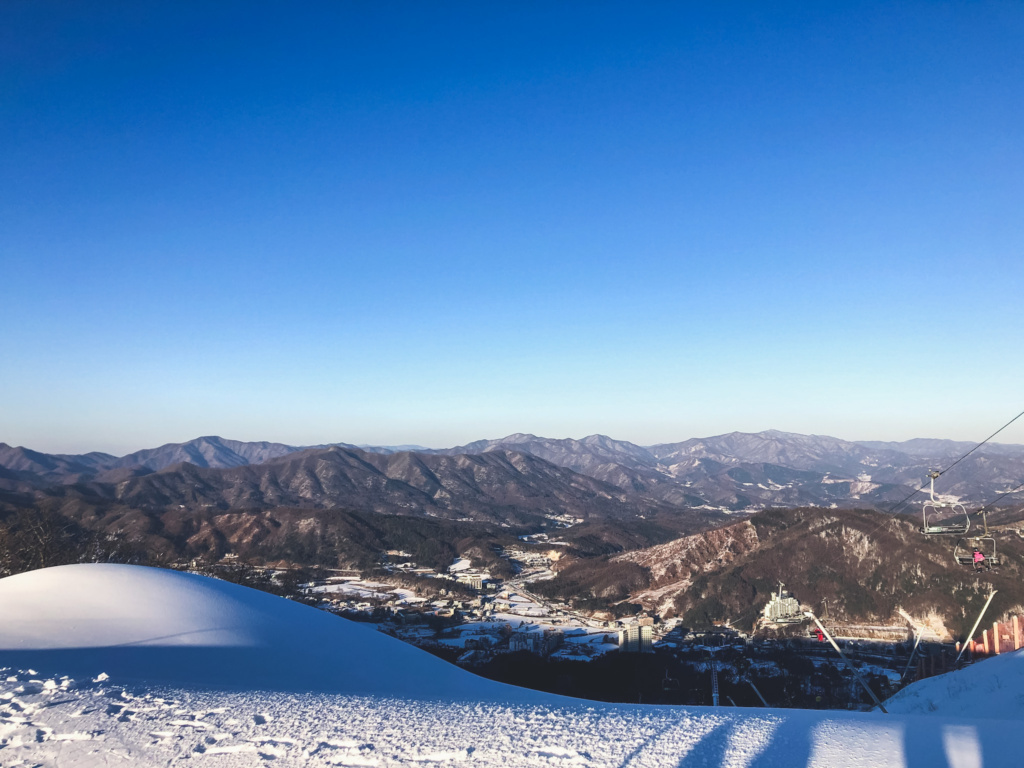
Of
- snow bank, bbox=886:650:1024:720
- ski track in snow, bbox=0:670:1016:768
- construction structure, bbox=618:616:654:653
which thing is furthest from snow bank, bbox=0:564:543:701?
construction structure, bbox=618:616:654:653

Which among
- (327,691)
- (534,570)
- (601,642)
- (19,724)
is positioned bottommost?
(534,570)

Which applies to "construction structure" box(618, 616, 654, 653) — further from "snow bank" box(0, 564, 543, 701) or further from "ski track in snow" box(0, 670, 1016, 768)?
"ski track in snow" box(0, 670, 1016, 768)

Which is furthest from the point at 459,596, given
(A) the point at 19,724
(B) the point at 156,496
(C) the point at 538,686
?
(B) the point at 156,496

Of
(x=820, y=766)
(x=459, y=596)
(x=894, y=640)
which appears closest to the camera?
(x=820, y=766)

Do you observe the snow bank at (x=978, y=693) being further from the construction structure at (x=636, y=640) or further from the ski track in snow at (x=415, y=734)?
the construction structure at (x=636, y=640)

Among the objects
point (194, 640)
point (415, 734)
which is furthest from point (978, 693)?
point (194, 640)

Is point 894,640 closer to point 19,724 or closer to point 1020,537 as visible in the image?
point 1020,537
